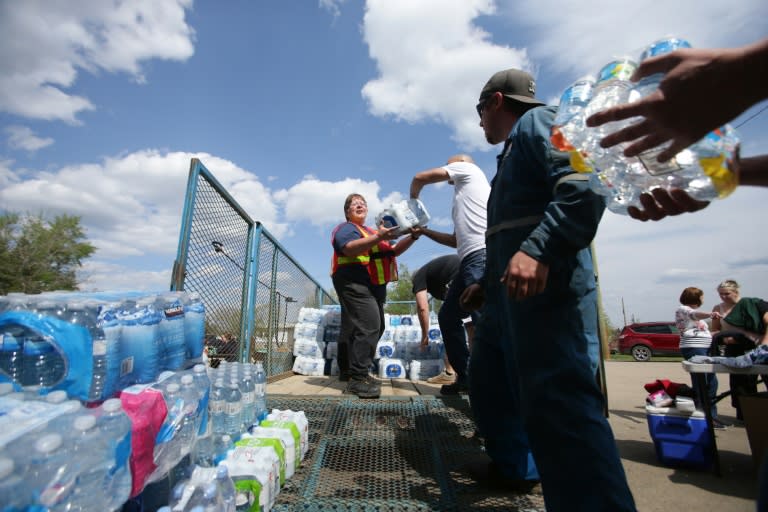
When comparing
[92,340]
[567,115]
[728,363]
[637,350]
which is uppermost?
[567,115]

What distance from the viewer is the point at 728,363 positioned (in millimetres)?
2787

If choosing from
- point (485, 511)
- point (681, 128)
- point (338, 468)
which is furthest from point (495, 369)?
point (681, 128)

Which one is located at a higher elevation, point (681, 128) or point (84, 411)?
point (681, 128)

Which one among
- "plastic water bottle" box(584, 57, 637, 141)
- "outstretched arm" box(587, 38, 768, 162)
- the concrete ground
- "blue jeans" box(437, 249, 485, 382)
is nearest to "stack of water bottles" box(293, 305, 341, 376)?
the concrete ground

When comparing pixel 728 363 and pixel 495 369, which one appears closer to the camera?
pixel 495 369

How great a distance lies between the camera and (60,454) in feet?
3.06

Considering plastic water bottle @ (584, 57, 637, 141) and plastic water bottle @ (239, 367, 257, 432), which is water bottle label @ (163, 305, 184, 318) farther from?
plastic water bottle @ (584, 57, 637, 141)

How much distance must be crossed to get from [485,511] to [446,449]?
2.29ft

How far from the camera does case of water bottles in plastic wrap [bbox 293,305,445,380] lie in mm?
5387

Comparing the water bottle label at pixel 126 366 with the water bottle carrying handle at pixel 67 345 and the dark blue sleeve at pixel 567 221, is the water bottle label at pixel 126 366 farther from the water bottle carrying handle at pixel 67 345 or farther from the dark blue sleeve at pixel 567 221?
the dark blue sleeve at pixel 567 221

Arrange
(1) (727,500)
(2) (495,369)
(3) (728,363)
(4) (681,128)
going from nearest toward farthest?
(4) (681,128) → (2) (495,369) → (1) (727,500) → (3) (728,363)

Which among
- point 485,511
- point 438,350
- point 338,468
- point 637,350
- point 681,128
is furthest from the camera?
point 637,350

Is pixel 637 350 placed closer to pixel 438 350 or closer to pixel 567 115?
pixel 438 350

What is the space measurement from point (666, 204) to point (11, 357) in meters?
2.18
